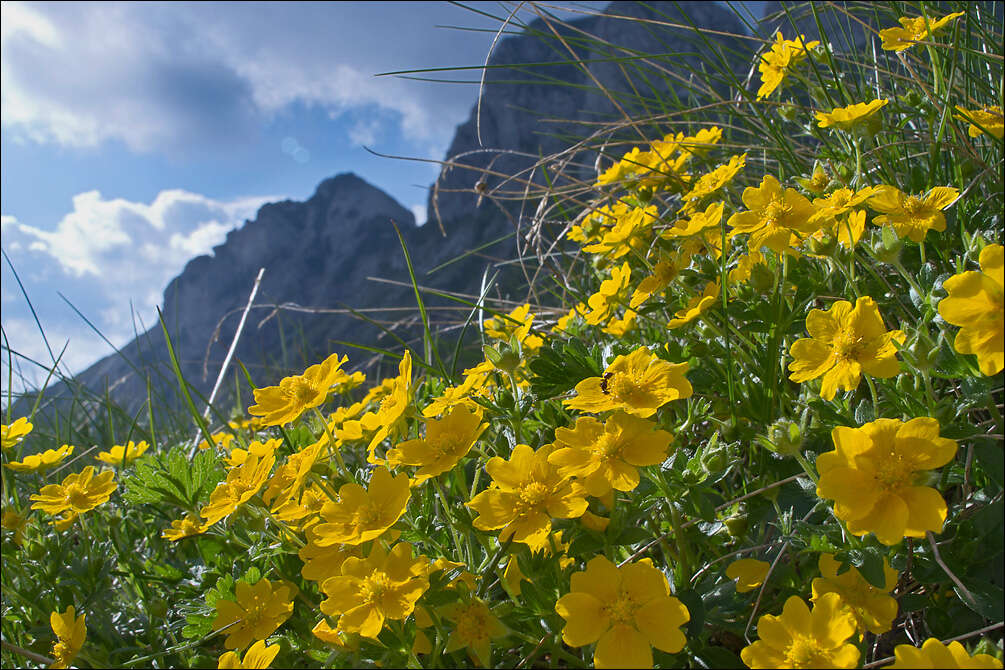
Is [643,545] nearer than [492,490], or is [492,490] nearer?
[492,490]

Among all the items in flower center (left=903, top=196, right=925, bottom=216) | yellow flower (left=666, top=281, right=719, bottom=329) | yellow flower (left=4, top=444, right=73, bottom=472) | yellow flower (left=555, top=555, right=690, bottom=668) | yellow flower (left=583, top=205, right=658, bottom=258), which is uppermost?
yellow flower (left=4, top=444, right=73, bottom=472)

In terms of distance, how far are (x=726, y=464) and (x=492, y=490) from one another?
0.40m

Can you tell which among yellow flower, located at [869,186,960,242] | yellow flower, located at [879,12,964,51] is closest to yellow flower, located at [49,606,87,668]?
yellow flower, located at [869,186,960,242]

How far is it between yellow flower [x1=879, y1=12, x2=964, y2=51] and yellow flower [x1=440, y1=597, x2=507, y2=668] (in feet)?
6.17

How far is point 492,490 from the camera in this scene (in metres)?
1.07

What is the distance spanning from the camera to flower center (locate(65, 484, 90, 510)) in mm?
1697

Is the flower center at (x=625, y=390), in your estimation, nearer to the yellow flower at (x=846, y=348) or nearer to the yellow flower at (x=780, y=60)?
the yellow flower at (x=846, y=348)

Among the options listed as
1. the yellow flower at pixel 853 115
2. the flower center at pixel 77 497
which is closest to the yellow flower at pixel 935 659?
the yellow flower at pixel 853 115

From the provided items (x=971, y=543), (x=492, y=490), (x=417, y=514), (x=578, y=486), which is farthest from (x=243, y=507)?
(x=971, y=543)

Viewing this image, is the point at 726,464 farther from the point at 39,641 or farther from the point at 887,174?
the point at 39,641

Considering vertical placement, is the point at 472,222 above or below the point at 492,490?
above

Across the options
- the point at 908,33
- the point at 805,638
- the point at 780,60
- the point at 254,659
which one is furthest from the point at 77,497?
the point at 908,33

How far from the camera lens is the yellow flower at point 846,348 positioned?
1.05 meters

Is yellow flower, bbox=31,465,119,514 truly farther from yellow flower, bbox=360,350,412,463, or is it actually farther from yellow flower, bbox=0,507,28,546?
yellow flower, bbox=360,350,412,463
